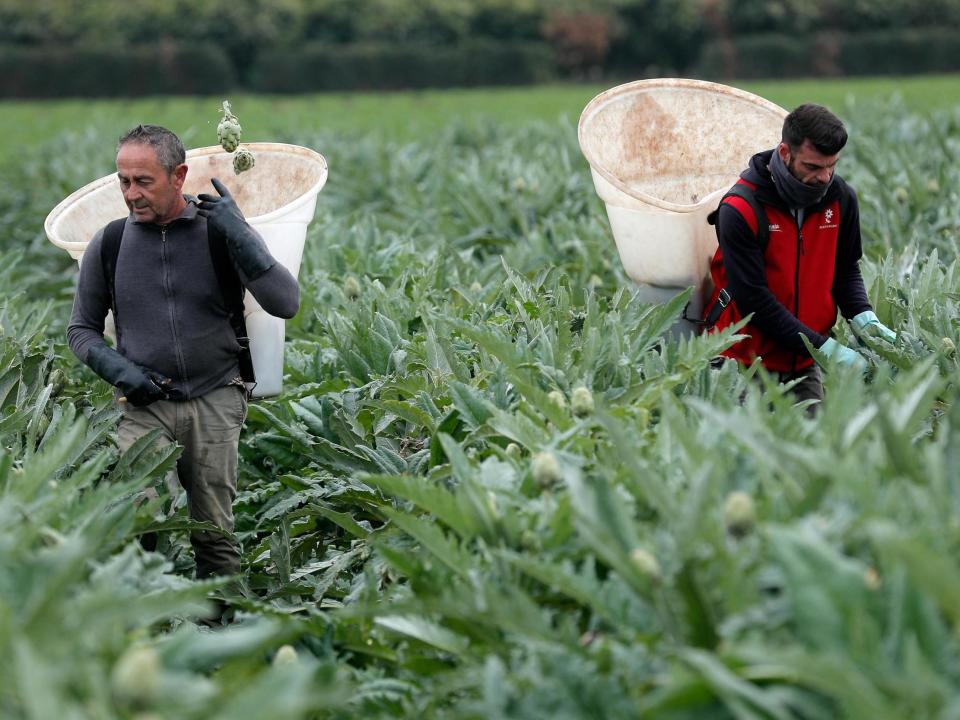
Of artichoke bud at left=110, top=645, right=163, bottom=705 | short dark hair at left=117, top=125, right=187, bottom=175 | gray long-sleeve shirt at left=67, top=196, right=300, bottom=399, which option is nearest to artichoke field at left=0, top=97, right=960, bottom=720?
artichoke bud at left=110, top=645, right=163, bottom=705

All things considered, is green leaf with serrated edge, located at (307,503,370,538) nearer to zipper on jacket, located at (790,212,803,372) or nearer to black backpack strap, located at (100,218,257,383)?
black backpack strap, located at (100,218,257,383)

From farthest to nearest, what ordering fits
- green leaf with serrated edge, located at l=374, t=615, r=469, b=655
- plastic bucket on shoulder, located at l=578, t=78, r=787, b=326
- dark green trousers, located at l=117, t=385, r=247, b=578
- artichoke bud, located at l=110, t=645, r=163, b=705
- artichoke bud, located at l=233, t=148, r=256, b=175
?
plastic bucket on shoulder, located at l=578, t=78, r=787, b=326 → artichoke bud, located at l=233, t=148, r=256, b=175 → dark green trousers, located at l=117, t=385, r=247, b=578 → green leaf with serrated edge, located at l=374, t=615, r=469, b=655 → artichoke bud, located at l=110, t=645, r=163, b=705

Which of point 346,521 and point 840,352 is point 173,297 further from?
point 840,352

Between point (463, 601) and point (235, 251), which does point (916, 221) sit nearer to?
point (235, 251)

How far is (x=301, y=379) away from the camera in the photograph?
16.9ft

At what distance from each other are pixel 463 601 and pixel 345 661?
0.66 metres

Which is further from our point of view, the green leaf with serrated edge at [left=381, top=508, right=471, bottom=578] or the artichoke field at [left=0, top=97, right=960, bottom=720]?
the green leaf with serrated edge at [left=381, top=508, right=471, bottom=578]

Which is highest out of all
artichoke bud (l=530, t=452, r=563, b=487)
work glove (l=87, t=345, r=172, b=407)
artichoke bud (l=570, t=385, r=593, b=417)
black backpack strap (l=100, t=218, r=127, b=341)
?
artichoke bud (l=530, t=452, r=563, b=487)

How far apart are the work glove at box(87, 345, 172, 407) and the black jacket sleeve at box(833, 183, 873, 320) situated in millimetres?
2347

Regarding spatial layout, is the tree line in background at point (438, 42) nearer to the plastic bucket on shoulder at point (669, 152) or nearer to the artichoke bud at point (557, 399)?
the plastic bucket on shoulder at point (669, 152)

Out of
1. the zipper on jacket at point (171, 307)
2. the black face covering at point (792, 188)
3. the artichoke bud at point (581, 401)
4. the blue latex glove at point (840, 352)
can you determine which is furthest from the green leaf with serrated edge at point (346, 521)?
the black face covering at point (792, 188)

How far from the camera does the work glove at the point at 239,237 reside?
169 inches

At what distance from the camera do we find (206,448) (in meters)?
4.60

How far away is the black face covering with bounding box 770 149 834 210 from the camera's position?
446 centimetres
